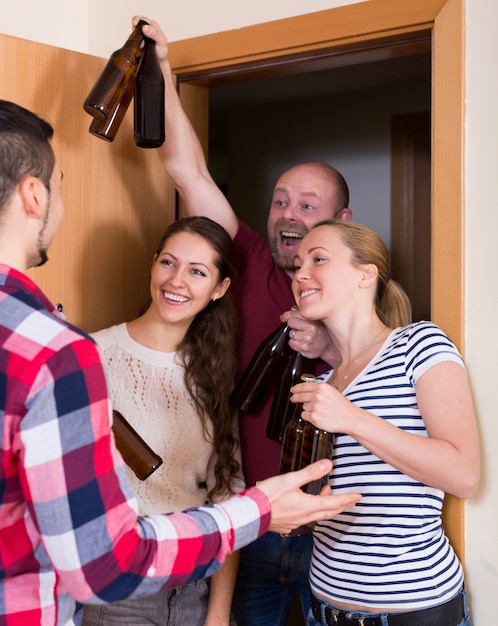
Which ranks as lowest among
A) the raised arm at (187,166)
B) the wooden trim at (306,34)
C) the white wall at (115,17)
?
the raised arm at (187,166)

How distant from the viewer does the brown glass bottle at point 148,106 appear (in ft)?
5.13

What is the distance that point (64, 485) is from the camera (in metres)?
0.82

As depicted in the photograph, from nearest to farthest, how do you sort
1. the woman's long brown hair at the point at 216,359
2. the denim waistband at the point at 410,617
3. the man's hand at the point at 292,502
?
1. the man's hand at the point at 292,502
2. the denim waistband at the point at 410,617
3. the woman's long brown hair at the point at 216,359

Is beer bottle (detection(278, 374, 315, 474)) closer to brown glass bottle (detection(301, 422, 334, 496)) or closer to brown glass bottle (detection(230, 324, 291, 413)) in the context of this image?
brown glass bottle (detection(301, 422, 334, 496))

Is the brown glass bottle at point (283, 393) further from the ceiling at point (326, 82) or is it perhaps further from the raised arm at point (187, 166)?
the ceiling at point (326, 82)

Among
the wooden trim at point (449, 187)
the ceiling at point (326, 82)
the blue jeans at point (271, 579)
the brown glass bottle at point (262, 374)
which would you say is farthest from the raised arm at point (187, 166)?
the ceiling at point (326, 82)

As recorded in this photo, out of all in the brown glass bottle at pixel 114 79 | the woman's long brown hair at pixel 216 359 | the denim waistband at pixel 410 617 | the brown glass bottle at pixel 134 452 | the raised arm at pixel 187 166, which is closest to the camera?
the denim waistband at pixel 410 617

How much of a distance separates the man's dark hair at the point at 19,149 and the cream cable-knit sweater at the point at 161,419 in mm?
695

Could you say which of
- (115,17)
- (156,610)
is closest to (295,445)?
(156,610)

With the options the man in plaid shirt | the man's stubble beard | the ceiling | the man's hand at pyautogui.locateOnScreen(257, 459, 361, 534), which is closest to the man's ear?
the man in plaid shirt

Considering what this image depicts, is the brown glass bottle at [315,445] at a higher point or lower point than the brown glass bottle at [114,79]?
lower

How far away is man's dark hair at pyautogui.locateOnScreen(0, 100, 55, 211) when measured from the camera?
897 millimetres

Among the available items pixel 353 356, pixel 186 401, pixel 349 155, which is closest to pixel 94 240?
pixel 186 401

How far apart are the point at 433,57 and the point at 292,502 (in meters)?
0.96
